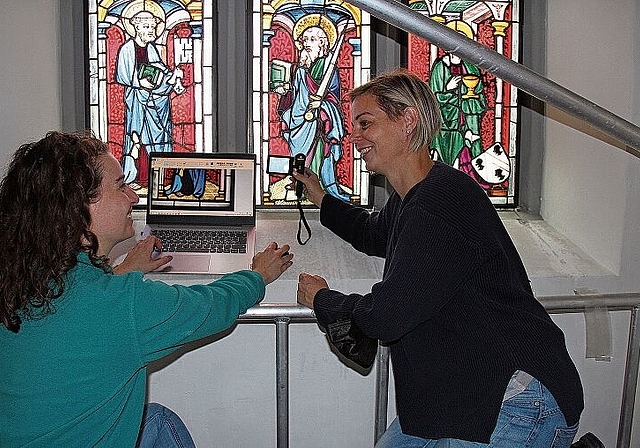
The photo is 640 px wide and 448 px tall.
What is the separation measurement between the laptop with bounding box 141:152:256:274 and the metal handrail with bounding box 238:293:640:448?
2.02 ft

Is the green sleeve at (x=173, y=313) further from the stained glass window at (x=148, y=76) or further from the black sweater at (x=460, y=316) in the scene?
the stained glass window at (x=148, y=76)

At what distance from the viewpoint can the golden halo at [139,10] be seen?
10.4 feet

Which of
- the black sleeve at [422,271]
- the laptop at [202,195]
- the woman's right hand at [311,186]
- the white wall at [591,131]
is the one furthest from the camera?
the laptop at [202,195]

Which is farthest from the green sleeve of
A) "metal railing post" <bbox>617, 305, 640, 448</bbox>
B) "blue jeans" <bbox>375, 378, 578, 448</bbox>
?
"metal railing post" <bbox>617, 305, 640, 448</bbox>

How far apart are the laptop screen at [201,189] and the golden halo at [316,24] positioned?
0.59 meters

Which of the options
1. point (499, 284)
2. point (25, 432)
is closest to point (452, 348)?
point (499, 284)

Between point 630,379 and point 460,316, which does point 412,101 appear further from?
point 630,379

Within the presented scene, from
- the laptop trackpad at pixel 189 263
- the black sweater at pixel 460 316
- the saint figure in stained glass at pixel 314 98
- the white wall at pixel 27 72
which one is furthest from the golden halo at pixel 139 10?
the black sweater at pixel 460 316

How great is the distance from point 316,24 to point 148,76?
2.15 ft

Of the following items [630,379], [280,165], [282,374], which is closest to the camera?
[282,374]

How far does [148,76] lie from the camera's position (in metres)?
3.19

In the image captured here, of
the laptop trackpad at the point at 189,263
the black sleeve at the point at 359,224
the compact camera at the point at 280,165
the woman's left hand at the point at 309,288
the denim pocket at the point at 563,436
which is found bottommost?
the denim pocket at the point at 563,436

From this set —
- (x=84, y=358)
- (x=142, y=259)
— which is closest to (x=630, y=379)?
(x=142, y=259)

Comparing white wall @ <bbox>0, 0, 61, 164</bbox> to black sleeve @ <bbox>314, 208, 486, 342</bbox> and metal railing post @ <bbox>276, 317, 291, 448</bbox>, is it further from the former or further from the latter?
black sleeve @ <bbox>314, 208, 486, 342</bbox>
